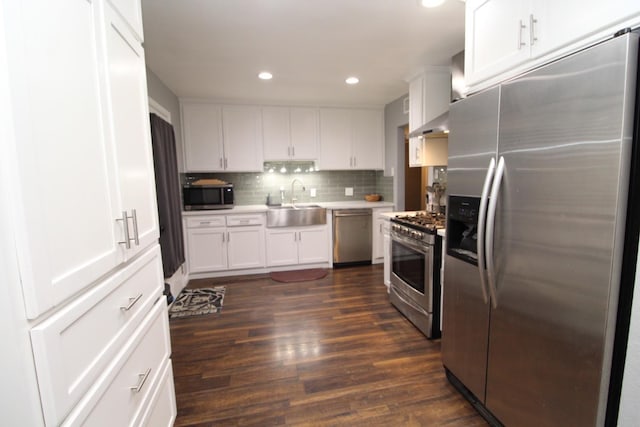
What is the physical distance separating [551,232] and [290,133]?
144 inches

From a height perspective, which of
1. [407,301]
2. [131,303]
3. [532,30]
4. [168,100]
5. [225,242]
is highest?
[168,100]

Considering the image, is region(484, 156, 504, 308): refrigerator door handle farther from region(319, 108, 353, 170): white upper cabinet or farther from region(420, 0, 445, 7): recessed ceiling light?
region(319, 108, 353, 170): white upper cabinet

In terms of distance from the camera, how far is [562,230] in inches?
43.4

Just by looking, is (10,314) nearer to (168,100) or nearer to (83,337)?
(83,337)

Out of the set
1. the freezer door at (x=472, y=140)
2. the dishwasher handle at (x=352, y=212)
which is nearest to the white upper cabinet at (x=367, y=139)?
the dishwasher handle at (x=352, y=212)

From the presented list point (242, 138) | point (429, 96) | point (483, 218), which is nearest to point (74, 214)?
point (483, 218)

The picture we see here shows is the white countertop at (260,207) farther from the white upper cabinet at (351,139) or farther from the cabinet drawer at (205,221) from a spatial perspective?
the white upper cabinet at (351,139)

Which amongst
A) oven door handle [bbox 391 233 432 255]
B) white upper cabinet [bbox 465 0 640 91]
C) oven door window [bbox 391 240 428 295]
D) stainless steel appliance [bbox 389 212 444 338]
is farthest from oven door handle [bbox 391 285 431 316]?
white upper cabinet [bbox 465 0 640 91]

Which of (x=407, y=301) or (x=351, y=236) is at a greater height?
(x=351, y=236)

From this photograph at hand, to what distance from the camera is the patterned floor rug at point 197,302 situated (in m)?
2.94

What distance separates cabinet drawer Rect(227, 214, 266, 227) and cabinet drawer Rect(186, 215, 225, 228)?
0.10 m

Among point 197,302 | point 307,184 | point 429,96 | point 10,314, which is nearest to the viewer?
point 10,314

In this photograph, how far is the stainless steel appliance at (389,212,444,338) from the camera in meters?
2.29

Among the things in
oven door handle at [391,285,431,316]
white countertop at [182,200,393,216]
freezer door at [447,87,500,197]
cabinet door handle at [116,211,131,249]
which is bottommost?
oven door handle at [391,285,431,316]
